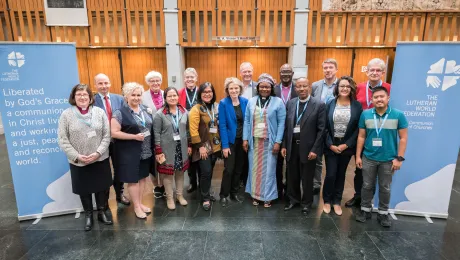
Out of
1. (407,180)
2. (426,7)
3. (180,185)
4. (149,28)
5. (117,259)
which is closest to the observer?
(117,259)

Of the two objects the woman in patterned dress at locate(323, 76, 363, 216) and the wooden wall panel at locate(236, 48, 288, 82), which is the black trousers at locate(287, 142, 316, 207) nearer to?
the woman in patterned dress at locate(323, 76, 363, 216)

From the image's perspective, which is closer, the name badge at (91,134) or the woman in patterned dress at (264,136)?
the name badge at (91,134)

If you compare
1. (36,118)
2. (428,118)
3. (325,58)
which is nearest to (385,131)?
(428,118)

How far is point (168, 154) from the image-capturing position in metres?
3.01

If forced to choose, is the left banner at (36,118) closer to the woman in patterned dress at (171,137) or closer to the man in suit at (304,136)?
the woman in patterned dress at (171,137)

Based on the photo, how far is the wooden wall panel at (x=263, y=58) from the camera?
7027mm

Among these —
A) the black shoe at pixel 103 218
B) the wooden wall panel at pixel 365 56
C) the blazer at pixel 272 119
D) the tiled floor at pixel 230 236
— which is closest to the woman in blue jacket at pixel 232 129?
the blazer at pixel 272 119

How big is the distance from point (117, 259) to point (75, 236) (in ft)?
2.31

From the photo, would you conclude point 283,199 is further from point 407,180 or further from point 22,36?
point 22,36

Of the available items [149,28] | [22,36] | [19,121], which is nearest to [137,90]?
[19,121]

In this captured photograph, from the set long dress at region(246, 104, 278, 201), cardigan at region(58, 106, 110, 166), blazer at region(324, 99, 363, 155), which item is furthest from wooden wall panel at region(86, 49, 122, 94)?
blazer at region(324, 99, 363, 155)

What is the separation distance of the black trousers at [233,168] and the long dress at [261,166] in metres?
0.14

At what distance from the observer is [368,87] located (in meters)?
3.10

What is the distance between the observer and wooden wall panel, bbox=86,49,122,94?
274 inches
